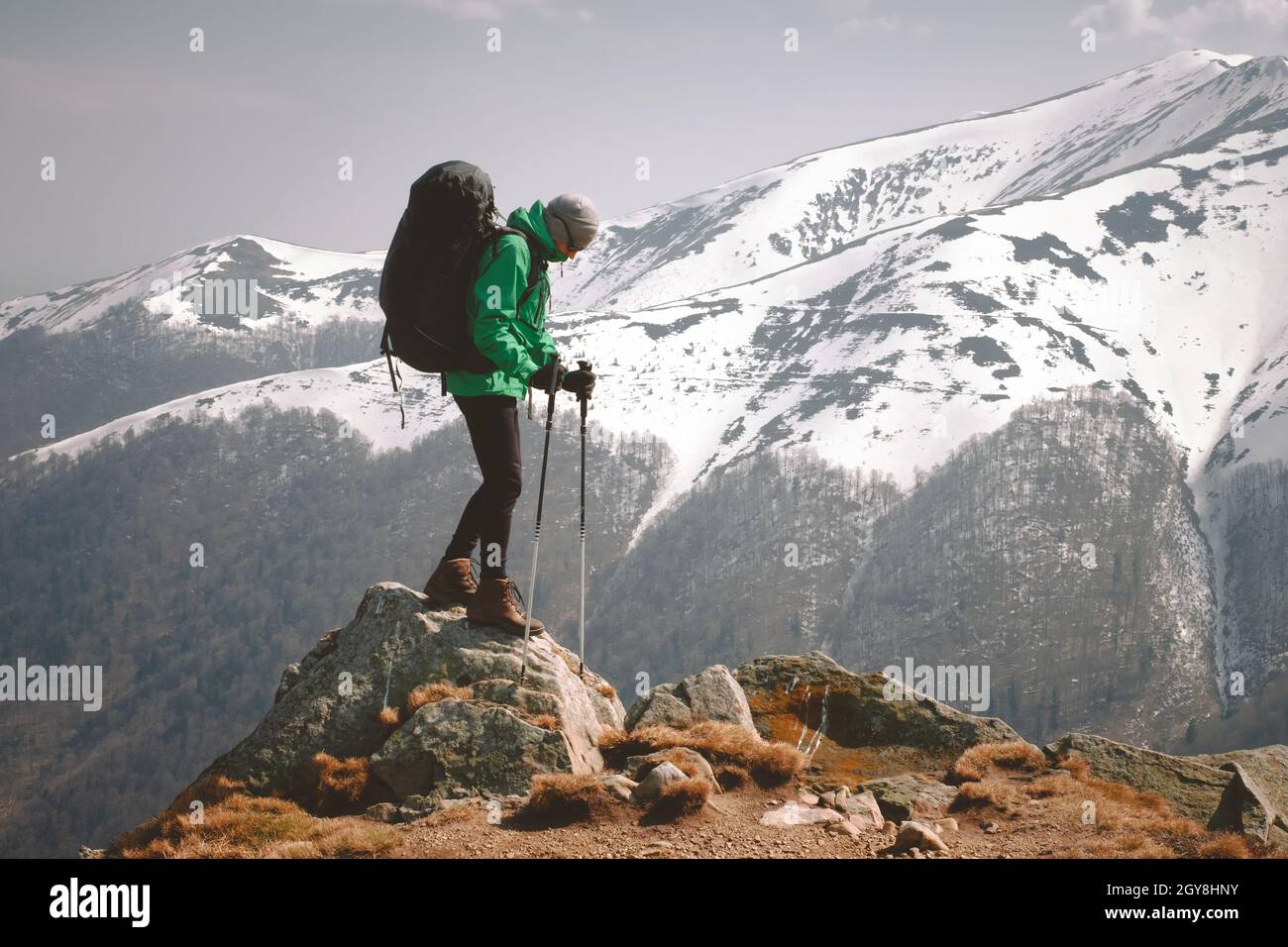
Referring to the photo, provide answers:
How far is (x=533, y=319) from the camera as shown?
1342 centimetres

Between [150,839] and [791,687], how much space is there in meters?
10.7

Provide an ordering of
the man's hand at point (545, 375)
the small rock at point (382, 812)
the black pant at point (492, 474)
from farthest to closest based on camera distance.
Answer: the black pant at point (492, 474) < the man's hand at point (545, 375) < the small rock at point (382, 812)

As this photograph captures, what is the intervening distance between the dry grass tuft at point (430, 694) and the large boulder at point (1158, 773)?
8140 millimetres

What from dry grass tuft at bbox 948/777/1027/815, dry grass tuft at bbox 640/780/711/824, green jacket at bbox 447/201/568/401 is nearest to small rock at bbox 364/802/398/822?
dry grass tuft at bbox 640/780/711/824

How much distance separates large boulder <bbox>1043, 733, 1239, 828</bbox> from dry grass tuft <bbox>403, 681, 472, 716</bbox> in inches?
320

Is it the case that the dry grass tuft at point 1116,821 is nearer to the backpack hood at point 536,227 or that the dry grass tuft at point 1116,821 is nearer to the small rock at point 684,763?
the small rock at point 684,763

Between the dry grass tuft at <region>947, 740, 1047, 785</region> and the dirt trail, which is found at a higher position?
the dirt trail

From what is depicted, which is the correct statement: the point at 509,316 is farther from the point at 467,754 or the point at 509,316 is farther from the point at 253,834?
the point at 253,834

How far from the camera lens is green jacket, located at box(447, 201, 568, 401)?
12.9 metres

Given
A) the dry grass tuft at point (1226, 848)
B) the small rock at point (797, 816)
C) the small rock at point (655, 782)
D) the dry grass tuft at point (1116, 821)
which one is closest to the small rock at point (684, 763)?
the small rock at point (655, 782)

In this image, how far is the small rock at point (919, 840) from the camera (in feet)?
36.3

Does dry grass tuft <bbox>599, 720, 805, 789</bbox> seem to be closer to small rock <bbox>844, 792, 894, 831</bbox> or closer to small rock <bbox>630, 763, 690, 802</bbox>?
small rock <bbox>844, 792, 894, 831</bbox>

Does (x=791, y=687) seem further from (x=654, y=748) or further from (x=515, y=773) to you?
(x=515, y=773)
